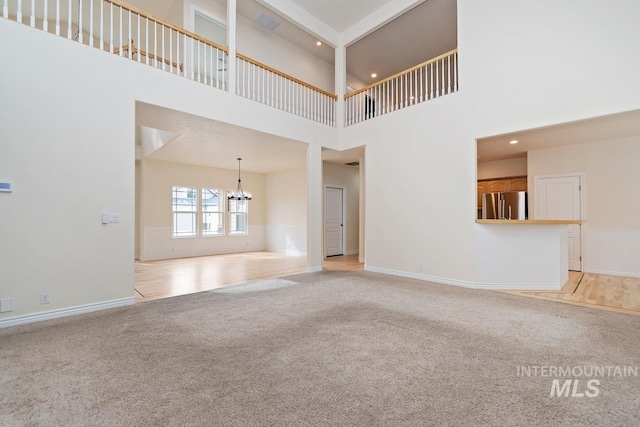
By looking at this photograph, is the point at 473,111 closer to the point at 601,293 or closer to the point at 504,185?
the point at 601,293

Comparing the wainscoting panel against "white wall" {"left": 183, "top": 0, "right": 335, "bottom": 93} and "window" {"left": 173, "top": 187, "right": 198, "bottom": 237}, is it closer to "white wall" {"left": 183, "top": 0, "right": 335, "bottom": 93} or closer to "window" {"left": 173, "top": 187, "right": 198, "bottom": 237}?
"white wall" {"left": 183, "top": 0, "right": 335, "bottom": 93}

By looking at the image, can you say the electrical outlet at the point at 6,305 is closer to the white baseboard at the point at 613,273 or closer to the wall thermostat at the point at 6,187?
the wall thermostat at the point at 6,187

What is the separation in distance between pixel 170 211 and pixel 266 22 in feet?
18.4

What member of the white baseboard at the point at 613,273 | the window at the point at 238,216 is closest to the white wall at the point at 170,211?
the window at the point at 238,216

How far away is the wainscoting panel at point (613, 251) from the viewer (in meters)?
5.13

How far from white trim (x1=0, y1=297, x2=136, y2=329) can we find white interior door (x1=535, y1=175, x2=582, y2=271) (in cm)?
780

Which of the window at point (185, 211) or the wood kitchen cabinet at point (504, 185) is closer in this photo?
the wood kitchen cabinet at point (504, 185)

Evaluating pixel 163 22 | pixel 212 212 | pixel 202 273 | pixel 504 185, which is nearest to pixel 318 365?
pixel 202 273

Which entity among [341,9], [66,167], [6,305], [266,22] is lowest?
[6,305]

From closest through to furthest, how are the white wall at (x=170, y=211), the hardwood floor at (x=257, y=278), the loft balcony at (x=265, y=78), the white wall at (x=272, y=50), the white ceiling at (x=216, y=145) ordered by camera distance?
1. the hardwood floor at (x=257, y=278)
2. the white ceiling at (x=216, y=145)
3. the loft balcony at (x=265, y=78)
4. the white wall at (x=272, y=50)
5. the white wall at (x=170, y=211)

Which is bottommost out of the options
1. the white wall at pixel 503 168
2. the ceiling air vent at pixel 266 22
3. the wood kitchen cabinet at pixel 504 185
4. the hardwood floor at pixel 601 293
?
the hardwood floor at pixel 601 293

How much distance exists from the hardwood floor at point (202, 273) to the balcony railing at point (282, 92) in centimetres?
333

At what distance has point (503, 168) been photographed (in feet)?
23.0

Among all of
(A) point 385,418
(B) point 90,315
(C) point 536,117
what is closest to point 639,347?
(A) point 385,418
